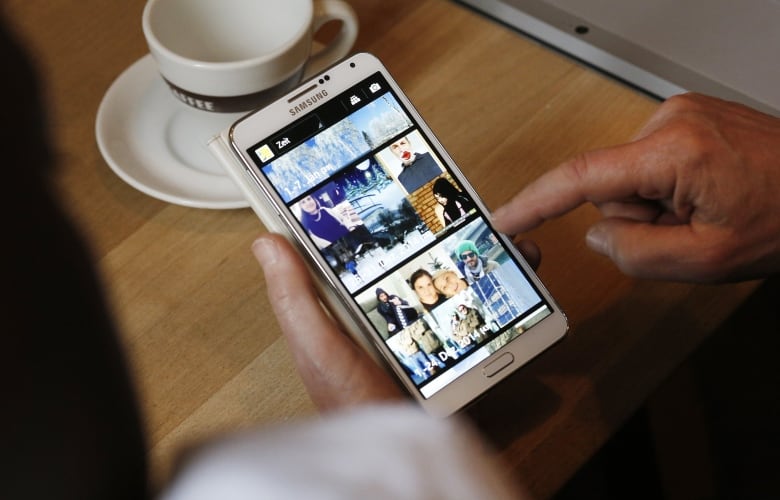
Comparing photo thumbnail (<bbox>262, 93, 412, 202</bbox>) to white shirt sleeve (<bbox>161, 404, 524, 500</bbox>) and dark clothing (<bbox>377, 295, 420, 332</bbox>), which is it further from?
white shirt sleeve (<bbox>161, 404, 524, 500</bbox>)

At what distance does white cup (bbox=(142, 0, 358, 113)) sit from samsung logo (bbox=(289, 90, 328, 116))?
53 millimetres

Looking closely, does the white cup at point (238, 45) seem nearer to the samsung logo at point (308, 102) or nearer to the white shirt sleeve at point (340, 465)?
the samsung logo at point (308, 102)

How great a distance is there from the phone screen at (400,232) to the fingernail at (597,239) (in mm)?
57

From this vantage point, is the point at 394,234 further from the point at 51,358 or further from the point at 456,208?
the point at 51,358

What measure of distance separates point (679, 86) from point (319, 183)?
353mm

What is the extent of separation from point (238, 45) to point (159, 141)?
11 centimetres

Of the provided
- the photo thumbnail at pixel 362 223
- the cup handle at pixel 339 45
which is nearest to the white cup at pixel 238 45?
the cup handle at pixel 339 45

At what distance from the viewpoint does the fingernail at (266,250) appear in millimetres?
535

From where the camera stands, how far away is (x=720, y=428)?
1.11 m

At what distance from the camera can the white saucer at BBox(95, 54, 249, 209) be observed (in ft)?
2.16

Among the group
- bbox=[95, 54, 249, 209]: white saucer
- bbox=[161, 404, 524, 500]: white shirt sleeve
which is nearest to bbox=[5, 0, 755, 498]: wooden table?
bbox=[95, 54, 249, 209]: white saucer

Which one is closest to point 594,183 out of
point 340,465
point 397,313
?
point 397,313

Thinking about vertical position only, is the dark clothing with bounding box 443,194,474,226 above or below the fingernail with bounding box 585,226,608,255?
above

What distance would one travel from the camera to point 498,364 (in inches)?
22.0
